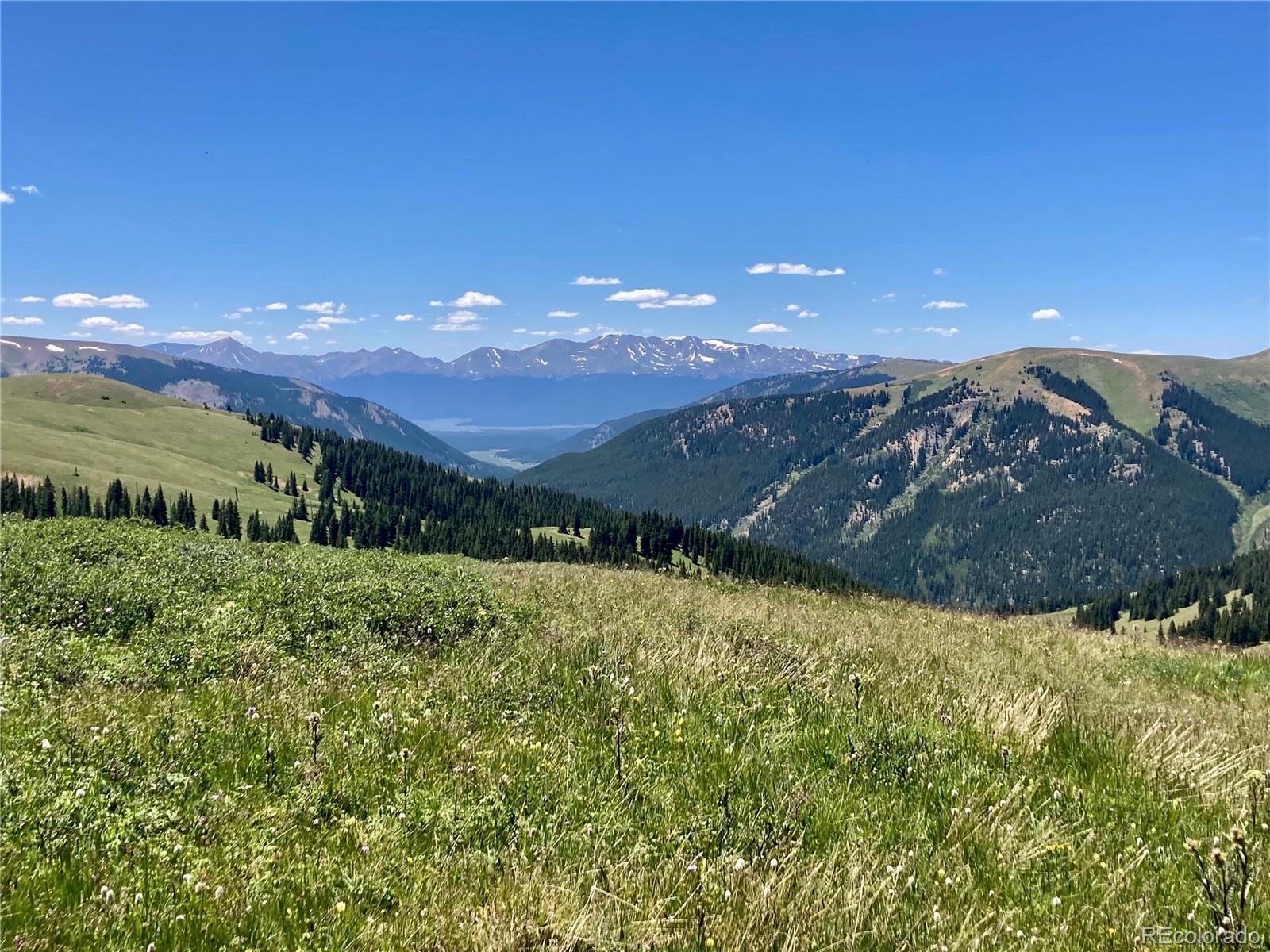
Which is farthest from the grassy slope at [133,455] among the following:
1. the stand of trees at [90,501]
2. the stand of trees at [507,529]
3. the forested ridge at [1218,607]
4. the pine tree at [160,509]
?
the forested ridge at [1218,607]

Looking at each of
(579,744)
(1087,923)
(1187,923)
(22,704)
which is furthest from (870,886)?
(22,704)

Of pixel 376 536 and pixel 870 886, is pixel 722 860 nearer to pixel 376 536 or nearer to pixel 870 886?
pixel 870 886

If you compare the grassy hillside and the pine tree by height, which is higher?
the grassy hillside

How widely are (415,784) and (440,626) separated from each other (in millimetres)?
5087

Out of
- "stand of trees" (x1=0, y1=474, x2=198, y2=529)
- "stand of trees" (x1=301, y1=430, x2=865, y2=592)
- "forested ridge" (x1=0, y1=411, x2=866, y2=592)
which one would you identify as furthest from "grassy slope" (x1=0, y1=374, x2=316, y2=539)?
"stand of trees" (x1=301, y1=430, x2=865, y2=592)

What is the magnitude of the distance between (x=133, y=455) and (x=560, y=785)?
575ft

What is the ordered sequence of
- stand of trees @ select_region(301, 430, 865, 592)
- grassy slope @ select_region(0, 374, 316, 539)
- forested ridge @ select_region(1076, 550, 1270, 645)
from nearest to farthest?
grassy slope @ select_region(0, 374, 316, 539) → stand of trees @ select_region(301, 430, 865, 592) → forested ridge @ select_region(1076, 550, 1270, 645)

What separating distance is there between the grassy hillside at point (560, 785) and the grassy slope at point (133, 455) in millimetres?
135336

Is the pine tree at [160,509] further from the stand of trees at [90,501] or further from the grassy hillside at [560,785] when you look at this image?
the grassy hillside at [560,785]

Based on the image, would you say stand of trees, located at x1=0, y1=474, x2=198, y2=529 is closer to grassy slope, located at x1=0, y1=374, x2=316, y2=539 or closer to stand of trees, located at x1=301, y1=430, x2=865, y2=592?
grassy slope, located at x1=0, y1=374, x2=316, y2=539

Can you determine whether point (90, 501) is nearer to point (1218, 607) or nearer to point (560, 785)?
point (560, 785)

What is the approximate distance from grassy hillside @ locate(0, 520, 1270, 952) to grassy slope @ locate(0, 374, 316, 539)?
5328 inches

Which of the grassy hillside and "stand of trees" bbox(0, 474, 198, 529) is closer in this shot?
the grassy hillside

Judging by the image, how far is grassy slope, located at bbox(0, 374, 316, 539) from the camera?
123 m
